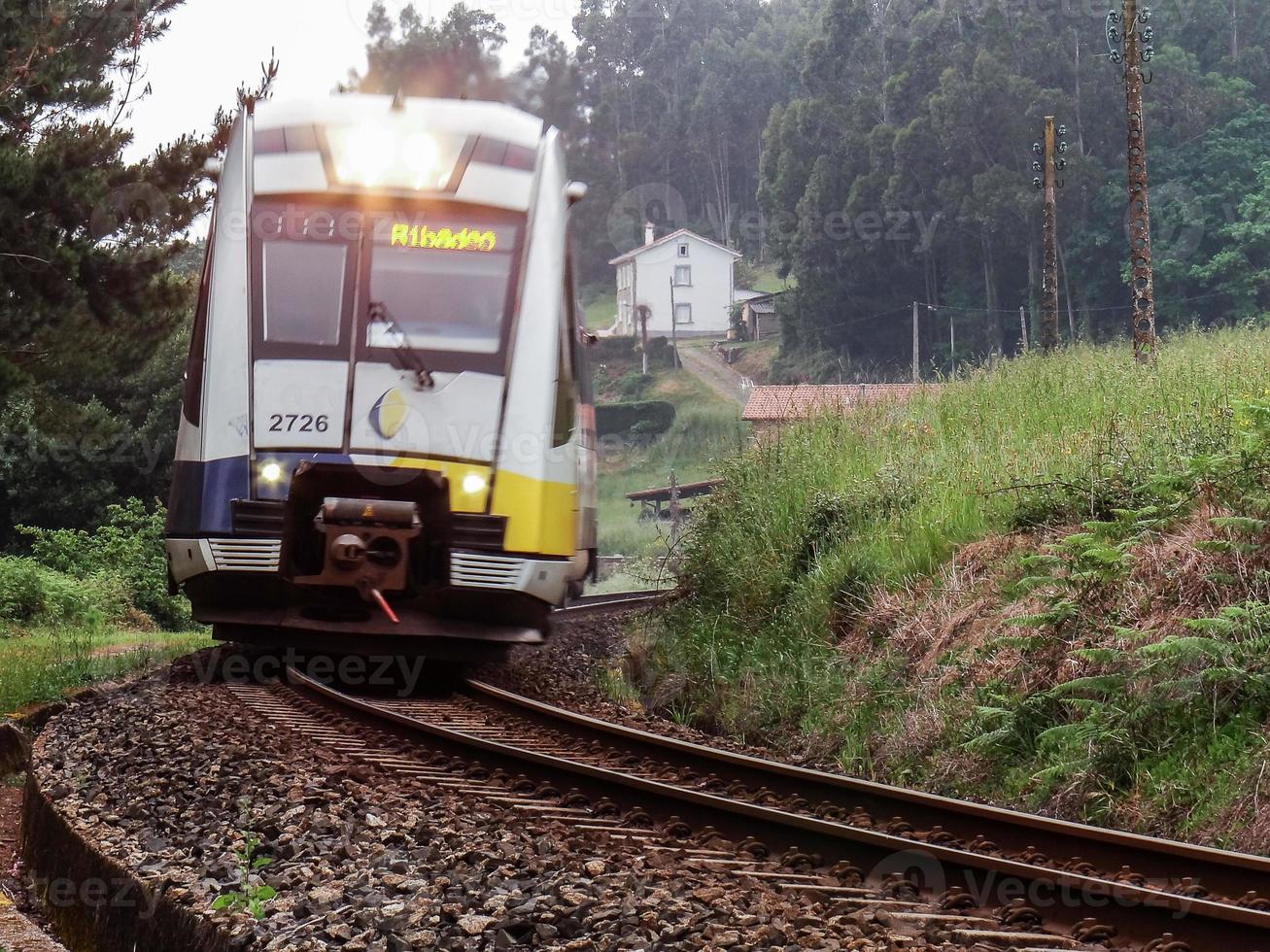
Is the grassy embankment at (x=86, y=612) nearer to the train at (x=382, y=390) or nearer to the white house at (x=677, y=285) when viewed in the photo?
the train at (x=382, y=390)

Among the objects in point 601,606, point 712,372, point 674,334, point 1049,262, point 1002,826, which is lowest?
point 601,606

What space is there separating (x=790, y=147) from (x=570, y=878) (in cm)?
5652

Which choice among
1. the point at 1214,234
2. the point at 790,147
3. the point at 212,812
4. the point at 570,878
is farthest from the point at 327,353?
the point at 790,147

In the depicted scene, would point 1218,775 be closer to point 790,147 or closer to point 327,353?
point 327,353

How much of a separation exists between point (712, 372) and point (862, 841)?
56.3 metres

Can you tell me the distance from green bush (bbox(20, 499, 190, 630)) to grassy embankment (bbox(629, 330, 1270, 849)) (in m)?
11.8

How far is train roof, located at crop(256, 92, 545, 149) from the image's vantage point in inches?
387

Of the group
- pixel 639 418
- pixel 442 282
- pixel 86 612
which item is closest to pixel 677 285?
pixel 639 418

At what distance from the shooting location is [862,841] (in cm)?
508

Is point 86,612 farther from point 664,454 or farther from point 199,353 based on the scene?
point 664,454

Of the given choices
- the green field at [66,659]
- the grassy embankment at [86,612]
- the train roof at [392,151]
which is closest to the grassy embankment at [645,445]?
the grassy embankment at [86,612]

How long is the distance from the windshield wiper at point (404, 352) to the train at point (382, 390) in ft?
0.05

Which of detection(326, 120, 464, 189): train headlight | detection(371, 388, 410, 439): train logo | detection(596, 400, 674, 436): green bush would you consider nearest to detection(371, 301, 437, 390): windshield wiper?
detection(371, 388, 410, 439): train logo

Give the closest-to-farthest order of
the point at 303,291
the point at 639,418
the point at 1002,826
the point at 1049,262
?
the point at 1002,826, the point at 303,291, the point at 1049,262, the point at 639,418
